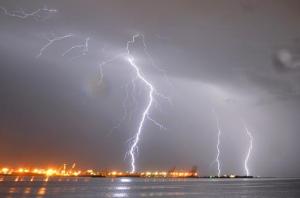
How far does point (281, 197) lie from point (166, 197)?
19405 millimetres

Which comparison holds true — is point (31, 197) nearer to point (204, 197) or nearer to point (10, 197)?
point (10, 197)

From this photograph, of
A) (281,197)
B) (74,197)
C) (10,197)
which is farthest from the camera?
(281,197)

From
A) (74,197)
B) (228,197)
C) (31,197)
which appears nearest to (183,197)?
(228,197)

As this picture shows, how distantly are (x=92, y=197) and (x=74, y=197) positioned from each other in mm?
2726

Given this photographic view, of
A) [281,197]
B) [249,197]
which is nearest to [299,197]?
[281,197]

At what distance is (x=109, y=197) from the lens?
61281 mm

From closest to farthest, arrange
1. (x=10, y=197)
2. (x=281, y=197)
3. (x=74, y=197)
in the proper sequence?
(x=10, y=197) < (x=74, y=197) < (x=281, y=197)

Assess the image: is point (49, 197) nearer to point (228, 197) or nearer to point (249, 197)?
point (228, 197)

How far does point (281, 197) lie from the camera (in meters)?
65.3

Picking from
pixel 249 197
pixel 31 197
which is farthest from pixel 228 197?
pixel 31 197

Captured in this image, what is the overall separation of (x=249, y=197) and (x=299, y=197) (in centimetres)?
775

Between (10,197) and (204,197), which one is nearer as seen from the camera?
(10,197)

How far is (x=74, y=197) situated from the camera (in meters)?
59.8

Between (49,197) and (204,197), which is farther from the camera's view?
(204,197)
